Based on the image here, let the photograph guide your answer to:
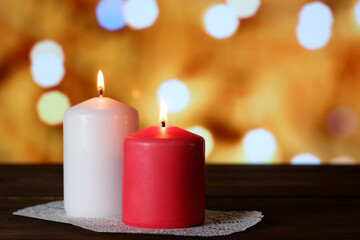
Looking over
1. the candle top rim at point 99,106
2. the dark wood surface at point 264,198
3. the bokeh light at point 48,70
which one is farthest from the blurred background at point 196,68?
the candle top rim at point 99,106

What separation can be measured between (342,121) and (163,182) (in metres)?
1.28

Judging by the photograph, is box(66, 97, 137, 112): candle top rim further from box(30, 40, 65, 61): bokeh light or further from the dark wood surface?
box(30, 40, 65, 61): bokeh light

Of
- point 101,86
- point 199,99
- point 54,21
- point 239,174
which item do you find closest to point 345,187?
point 239,174

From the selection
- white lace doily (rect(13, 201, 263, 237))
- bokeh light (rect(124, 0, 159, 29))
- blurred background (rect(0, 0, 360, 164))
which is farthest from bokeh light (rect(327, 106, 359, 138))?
white lace doily (rect(13, 201, 263, 237))

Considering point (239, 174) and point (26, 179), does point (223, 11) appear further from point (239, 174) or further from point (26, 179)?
point (26, 179)

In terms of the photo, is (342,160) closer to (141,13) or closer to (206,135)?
(206,135)

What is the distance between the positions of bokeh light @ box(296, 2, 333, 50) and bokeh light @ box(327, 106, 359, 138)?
0.20 metres

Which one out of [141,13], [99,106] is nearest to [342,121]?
[141,13]

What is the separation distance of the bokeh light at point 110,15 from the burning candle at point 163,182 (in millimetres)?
1127

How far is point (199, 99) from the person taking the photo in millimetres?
1634

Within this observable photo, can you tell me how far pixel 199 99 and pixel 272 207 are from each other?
98 centimetres

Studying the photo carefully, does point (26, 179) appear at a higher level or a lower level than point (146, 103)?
lower

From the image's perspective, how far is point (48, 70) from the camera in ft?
5.36

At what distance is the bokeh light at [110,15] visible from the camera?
1.63 metres
